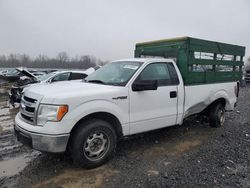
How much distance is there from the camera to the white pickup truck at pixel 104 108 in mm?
3172

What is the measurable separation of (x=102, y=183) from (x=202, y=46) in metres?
3.84

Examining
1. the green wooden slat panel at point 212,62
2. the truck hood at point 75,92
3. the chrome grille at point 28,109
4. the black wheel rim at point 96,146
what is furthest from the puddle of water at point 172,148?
the chrome grille at point 28,109

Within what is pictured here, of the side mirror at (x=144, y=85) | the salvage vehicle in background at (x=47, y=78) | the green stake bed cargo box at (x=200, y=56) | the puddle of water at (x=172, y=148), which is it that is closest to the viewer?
the side mirror at (x=144, y=85)

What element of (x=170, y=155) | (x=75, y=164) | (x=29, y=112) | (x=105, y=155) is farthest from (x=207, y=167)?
(x=29, y=112)

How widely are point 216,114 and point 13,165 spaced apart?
4.98 m

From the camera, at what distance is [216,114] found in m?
5.86

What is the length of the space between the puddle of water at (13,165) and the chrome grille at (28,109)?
2.86 feet

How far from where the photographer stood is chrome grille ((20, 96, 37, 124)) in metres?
3.32

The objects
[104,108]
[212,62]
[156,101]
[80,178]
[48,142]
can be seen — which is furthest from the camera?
[212,62]

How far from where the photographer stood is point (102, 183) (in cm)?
313

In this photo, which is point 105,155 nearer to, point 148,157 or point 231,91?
point 148,157

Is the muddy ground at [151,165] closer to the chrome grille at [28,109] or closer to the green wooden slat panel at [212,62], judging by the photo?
the chrome grille at [28,109]

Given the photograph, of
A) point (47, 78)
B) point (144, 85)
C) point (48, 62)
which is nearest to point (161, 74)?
point (144, 85)

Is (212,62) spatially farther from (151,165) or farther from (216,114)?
(151,165)
